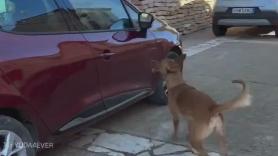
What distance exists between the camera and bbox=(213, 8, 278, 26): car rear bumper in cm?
1174

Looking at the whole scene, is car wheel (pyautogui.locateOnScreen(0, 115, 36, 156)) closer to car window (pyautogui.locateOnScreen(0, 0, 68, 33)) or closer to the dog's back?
car window (pyautogui.locateOnScreen(0, 0, 68, 33))

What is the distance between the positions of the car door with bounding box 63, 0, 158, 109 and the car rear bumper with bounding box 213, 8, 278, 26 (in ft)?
22.2

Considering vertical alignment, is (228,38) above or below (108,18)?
below

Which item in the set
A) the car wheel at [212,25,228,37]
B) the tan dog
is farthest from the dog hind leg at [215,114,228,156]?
the car wheel at [212,25,228,37]

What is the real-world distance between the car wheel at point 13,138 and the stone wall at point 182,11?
7.41 meters

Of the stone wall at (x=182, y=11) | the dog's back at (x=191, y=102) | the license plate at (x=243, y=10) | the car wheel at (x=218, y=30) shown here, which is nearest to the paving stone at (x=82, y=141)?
the dog's back at (x=191, y=102)

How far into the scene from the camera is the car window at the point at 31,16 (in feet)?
12.7

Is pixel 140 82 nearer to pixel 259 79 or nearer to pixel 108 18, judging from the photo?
Result: pixel 108 18

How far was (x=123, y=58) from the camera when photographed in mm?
4938

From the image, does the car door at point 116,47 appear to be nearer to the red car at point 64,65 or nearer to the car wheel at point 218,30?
the red car at point 64,65

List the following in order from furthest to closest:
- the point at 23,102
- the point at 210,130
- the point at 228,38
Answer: the point at 228,38 < the point at 210,130 < the point at 23,102

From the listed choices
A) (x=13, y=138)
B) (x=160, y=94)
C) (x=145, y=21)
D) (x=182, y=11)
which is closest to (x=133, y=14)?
(x=145, y=21)

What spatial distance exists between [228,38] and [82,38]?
8146mm

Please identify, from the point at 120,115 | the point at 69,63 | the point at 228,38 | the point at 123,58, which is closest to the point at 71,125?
the point at 69,63
